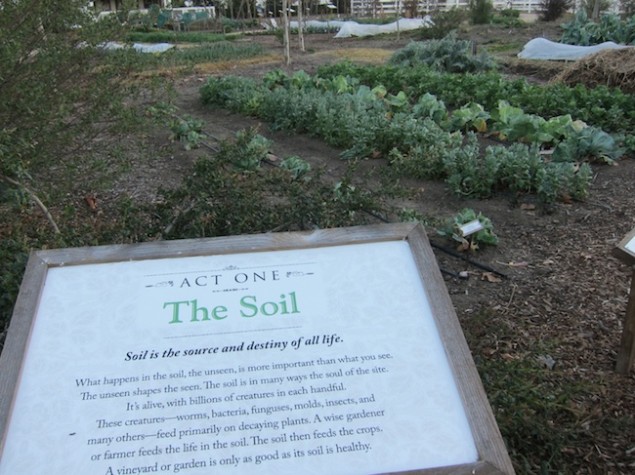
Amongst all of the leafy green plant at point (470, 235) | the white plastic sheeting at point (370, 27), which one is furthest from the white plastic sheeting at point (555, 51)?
the leafy green plant at point (470, 235)

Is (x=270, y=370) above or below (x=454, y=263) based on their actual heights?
above

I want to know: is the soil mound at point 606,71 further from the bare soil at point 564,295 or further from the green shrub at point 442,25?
the green shrub at point 442,25

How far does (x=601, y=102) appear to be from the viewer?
7.32m

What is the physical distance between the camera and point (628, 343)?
Result: 3031 mm

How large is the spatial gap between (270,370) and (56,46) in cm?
300

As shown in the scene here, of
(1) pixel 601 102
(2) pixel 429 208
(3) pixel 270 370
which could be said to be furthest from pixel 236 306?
(1) pixel 601 102

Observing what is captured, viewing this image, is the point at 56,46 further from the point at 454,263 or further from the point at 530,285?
the point at 530,285

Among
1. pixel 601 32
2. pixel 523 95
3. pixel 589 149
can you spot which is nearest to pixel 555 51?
pixel 601 32

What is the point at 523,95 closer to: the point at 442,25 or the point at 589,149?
the point at 589,149

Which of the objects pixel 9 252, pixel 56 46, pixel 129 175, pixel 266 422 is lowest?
pixel 129 175

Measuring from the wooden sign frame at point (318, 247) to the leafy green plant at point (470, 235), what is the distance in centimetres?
226

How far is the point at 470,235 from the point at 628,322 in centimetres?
152

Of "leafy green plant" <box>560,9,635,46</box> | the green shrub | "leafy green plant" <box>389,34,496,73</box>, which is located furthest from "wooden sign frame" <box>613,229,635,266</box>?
the green shrub

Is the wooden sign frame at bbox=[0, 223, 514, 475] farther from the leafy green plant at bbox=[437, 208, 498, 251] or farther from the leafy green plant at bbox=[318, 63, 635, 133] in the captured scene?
the leafy green plant at bbox=[318, 63, 635, 133]
